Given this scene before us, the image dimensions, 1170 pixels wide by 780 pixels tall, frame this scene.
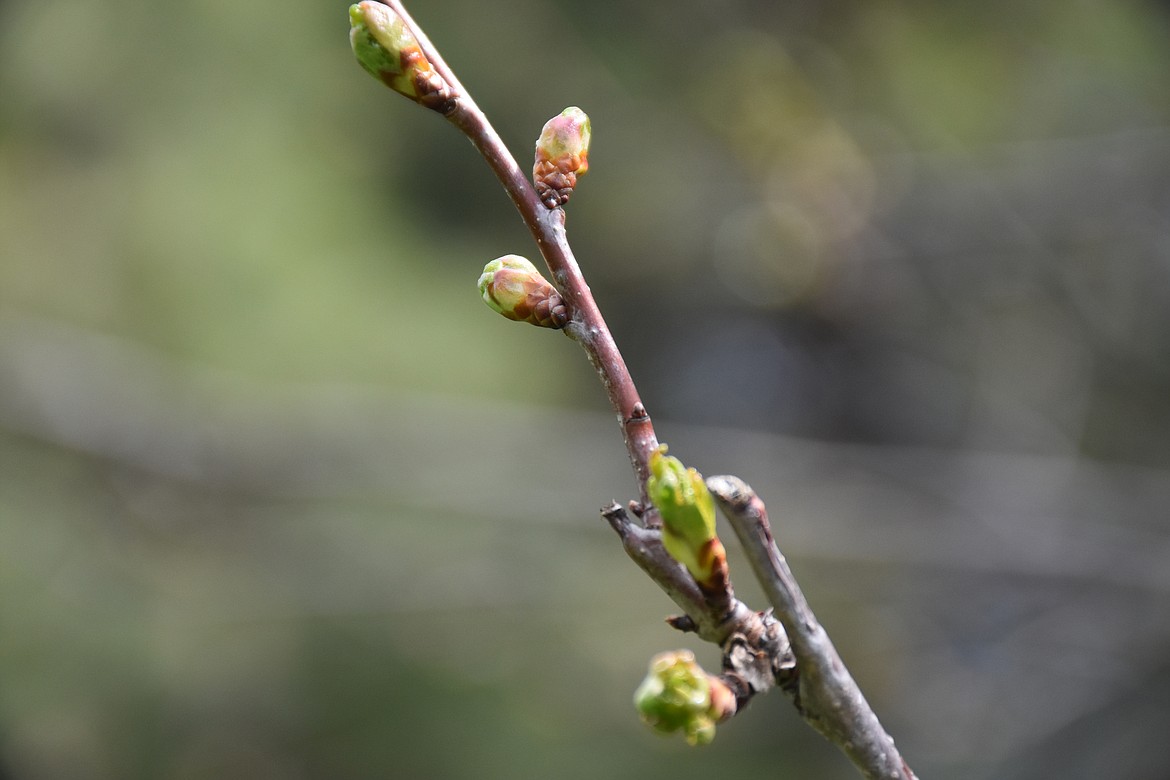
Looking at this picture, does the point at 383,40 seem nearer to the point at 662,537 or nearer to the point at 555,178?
the point at 555,178

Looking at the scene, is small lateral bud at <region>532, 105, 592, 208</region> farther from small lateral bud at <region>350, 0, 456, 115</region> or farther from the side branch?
the side branch

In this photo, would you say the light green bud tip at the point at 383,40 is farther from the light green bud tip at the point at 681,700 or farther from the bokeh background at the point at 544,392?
the bokeh background at the point at 544,392

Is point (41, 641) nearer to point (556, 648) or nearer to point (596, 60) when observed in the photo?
point (556, 648)

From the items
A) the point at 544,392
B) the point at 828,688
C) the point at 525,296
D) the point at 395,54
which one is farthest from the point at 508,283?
the point at 544,392

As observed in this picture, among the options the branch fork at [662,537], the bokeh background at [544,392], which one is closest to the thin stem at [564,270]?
the branch fork at [662,537]

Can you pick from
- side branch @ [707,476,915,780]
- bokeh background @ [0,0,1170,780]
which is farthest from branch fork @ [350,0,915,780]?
bokeh background @ [0,0,1170,780]
